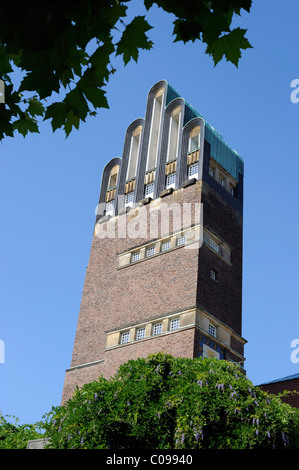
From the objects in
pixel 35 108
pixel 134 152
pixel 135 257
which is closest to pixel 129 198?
pixel 134 152

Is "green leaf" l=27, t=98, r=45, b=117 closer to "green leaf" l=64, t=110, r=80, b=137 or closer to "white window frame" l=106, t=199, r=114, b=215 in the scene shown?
"green leaf" l=64, t=110, r=80, b=137

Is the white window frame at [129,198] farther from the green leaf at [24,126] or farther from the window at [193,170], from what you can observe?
the green leaf at [24,126]

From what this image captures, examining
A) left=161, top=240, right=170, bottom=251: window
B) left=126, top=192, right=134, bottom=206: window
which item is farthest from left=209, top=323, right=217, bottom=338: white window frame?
left=126, top=192, right=134, bottom=206: window

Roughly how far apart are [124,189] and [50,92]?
30669mm

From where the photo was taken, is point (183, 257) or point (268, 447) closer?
point (268, 447)

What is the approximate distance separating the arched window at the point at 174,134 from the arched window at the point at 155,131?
1.14 meters

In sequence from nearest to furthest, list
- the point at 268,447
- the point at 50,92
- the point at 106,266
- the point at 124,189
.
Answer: the point at 50,92 → the point at 268,447 → the point at 106,266 → the point at 124,189

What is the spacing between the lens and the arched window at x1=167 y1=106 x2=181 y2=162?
33219 mm

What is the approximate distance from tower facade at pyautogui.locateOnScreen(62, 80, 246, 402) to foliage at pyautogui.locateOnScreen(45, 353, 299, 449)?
7.46m

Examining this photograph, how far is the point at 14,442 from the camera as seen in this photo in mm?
22078

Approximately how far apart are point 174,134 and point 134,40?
29.9 m
